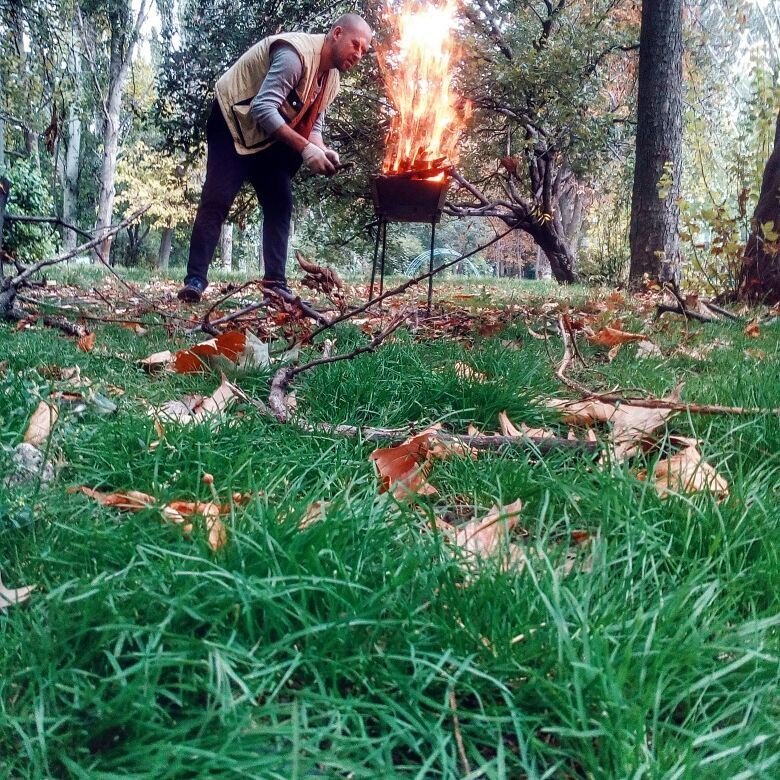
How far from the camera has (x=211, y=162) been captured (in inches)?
198

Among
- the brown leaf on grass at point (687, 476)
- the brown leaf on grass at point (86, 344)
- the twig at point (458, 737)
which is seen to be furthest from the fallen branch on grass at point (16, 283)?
the twig at point (458, 737)

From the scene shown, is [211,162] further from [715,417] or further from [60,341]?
[715,417]

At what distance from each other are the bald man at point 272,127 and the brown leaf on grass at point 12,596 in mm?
3640

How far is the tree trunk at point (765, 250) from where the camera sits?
469cm


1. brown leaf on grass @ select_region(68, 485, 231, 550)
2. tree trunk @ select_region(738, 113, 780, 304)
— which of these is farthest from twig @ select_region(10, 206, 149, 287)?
tree trunk @ select_region(738, 113, 780, 304)

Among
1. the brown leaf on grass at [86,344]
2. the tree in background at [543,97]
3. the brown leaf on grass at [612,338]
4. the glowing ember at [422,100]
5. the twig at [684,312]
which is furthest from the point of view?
the tree in background at [543,97]

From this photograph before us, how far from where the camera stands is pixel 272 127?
14.7 feet

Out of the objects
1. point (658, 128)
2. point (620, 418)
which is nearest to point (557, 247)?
point (658, 128)

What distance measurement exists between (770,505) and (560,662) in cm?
65

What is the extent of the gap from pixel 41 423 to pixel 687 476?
1374mm

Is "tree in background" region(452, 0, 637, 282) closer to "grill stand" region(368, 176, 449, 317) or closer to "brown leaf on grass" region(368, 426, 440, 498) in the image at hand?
"grill stand" region(368, 176, 449, 317)

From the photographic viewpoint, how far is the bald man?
14.9 ft

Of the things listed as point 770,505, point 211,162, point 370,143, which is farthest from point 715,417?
point 370,143

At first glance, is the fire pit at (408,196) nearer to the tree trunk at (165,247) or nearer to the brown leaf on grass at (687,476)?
the brown leaf on grass at (687,476)
